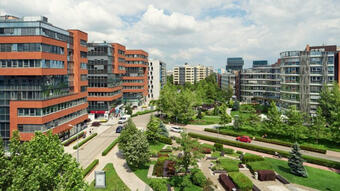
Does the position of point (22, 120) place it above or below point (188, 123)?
above

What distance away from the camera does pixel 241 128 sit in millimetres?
62625

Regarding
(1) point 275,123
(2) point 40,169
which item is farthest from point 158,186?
(1) point 275,123

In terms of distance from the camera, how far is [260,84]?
357ft

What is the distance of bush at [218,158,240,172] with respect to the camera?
3556 centimetres

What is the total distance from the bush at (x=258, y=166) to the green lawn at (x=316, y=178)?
1.77 meters

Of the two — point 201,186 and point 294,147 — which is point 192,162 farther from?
point 294,147

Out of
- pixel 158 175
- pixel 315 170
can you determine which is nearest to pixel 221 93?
pixel 315 170

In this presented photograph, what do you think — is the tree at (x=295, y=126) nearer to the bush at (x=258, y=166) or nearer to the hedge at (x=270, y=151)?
the hedge at (x=270, y=151)

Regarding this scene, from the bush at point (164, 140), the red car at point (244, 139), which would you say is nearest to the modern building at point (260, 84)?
the red car at point (244, 139)

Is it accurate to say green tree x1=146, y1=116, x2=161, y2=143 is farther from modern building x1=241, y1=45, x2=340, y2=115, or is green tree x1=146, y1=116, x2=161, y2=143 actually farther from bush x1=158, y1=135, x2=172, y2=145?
modern building x1=241, y1=45, x2=340, y2=115

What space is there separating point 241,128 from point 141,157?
35184 mm

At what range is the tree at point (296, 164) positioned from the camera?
34.8m

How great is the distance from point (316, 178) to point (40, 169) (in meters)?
35.5

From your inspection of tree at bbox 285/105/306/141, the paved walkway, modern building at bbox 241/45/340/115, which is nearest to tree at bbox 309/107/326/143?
tree at bbox 285/105/306/141
